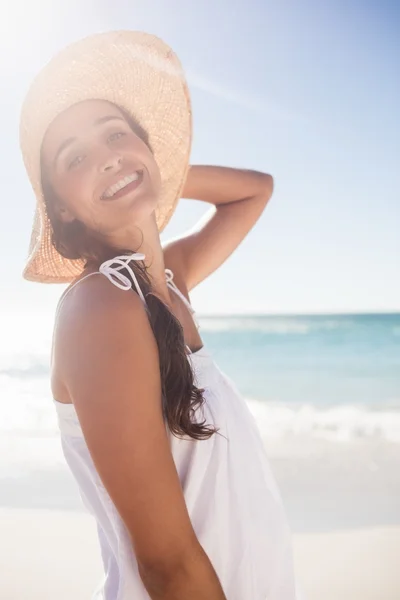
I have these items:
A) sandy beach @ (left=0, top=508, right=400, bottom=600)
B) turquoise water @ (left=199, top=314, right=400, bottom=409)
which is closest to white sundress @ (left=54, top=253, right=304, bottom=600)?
sandy beach @ (left=0, top=508, right=400, bottom=600)

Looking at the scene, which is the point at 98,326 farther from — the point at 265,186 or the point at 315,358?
the point at 315,358

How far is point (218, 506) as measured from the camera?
169 cm

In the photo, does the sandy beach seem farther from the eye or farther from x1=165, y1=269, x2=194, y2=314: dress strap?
the eye

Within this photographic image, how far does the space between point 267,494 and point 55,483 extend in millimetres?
4697

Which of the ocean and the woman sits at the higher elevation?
the woman

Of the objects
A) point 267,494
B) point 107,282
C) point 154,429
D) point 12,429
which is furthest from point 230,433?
point 12,429

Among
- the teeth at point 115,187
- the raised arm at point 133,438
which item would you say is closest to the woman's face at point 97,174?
the teeth at point 115,187

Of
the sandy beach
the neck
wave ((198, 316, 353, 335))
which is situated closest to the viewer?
the neck

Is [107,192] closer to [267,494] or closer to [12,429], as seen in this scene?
[267,494]

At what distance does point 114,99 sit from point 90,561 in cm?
338

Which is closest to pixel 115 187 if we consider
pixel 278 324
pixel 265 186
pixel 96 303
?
pixel 96 303

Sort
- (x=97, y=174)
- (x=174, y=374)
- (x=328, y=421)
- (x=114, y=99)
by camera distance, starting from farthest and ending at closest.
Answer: (x=328, y=421), (x=114, y=99), (x=97, y=174), (x=174, y=374)

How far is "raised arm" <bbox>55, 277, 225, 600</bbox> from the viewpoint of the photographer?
1.38m

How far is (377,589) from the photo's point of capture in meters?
4.02
